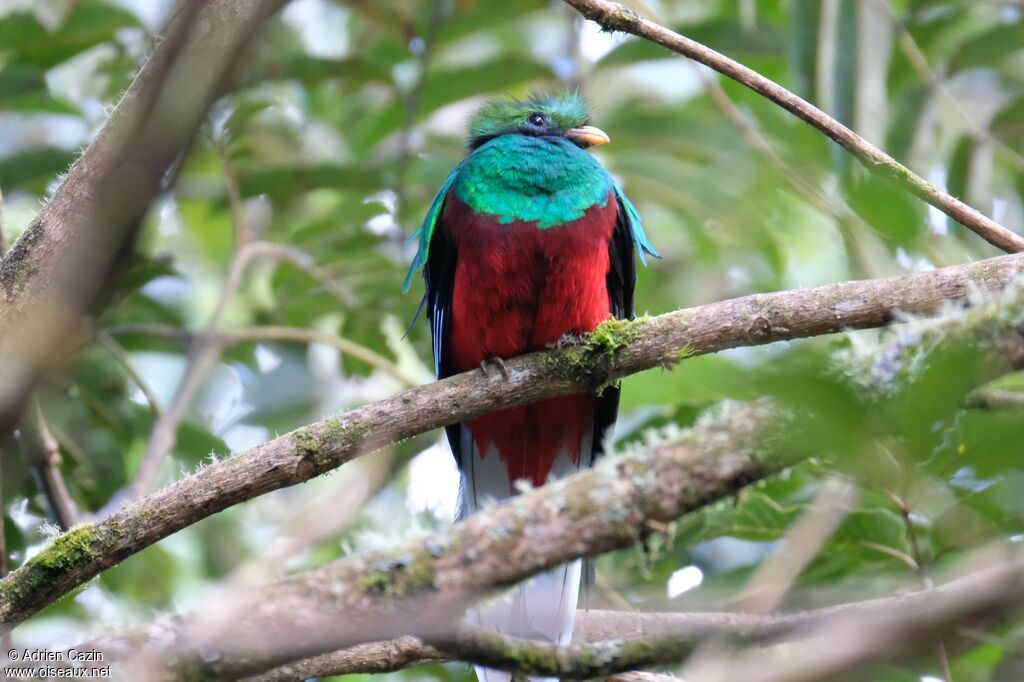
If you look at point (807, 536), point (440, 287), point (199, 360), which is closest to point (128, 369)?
point (199, 360)

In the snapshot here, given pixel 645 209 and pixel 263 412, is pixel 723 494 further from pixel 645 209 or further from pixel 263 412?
pixel 645 209

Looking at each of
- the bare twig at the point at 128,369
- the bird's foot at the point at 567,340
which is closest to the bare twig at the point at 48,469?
the bare twig at the point at 128,369

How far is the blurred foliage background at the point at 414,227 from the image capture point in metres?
3.99

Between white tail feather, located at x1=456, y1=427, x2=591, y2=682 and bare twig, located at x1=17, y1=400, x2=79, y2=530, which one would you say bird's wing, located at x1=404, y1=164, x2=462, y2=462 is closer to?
white tail feather, located at x1=456, y1=427, x2=591, y2=682

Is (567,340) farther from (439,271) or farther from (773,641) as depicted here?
(773,641)

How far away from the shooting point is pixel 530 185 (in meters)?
4.57

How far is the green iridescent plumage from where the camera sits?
447 centimetres

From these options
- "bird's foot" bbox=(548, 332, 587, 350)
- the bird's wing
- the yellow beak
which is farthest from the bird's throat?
"bird's foot" bbox=(548, 332, 587, 350)

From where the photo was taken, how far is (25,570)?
2.80m

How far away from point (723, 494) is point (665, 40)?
1.84 metres

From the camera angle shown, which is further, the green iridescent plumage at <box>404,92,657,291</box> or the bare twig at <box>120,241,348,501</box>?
the green iridescent plumage at <box>404,92,657,291</box>

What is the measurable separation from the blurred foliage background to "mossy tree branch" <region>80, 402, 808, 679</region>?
959mm

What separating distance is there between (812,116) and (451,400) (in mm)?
1325

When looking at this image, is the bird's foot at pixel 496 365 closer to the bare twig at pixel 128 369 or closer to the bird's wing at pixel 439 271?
the bird's wing at pixel 439 271
